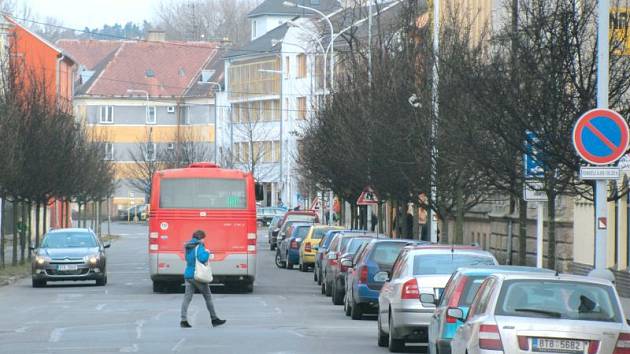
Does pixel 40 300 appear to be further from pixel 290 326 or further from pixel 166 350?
pixel 166 350

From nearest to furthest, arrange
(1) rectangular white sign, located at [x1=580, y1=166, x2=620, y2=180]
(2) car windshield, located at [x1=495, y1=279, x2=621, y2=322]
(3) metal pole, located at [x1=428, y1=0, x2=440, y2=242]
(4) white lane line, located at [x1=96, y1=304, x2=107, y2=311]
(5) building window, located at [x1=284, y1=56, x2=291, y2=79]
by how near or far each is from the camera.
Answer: (2) car windshield, located at [x1=495, y1=279, x2=621, y2=322] → (1) rectangular white sign, located at [x1=580, y1=166, x2=620, y2=180] → (4) white lane line, located at [x1=96, y1=304, x2=107, y2=311] → (3) metal pole, located at [x1=428, y1=0, x2=440, y2=242] → (5) building window, located at [x1=284, y1=56, x2=291, y2=79]

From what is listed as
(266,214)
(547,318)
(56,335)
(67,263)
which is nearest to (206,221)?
(67,263)

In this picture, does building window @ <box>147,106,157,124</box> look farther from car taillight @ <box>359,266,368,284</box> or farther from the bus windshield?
car taillight @ <box>359,266,368,284</box>

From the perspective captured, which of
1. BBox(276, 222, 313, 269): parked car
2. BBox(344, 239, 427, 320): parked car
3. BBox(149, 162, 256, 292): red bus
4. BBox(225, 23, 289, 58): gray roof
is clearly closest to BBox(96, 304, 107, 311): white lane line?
BBox(149, 162, 256, 292): red bus

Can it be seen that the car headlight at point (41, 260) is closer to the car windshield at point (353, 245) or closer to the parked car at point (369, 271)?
the car windshield at point (353, 245)

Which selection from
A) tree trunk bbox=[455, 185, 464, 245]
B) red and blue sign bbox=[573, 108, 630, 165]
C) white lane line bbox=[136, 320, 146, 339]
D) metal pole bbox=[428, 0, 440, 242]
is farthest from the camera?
tree trunk bbox=[455, 185, 464, 245]

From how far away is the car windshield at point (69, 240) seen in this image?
128ft

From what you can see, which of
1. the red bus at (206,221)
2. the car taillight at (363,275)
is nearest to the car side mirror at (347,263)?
the car taillight at (363,275)

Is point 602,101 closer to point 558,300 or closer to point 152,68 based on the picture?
point 558,300

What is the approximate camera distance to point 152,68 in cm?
13562

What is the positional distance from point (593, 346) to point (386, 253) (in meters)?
13.6

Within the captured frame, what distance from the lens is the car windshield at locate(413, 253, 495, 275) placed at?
A: 20391 mm

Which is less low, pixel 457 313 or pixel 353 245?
pixel 457 313

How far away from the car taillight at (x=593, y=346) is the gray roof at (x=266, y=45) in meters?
103
